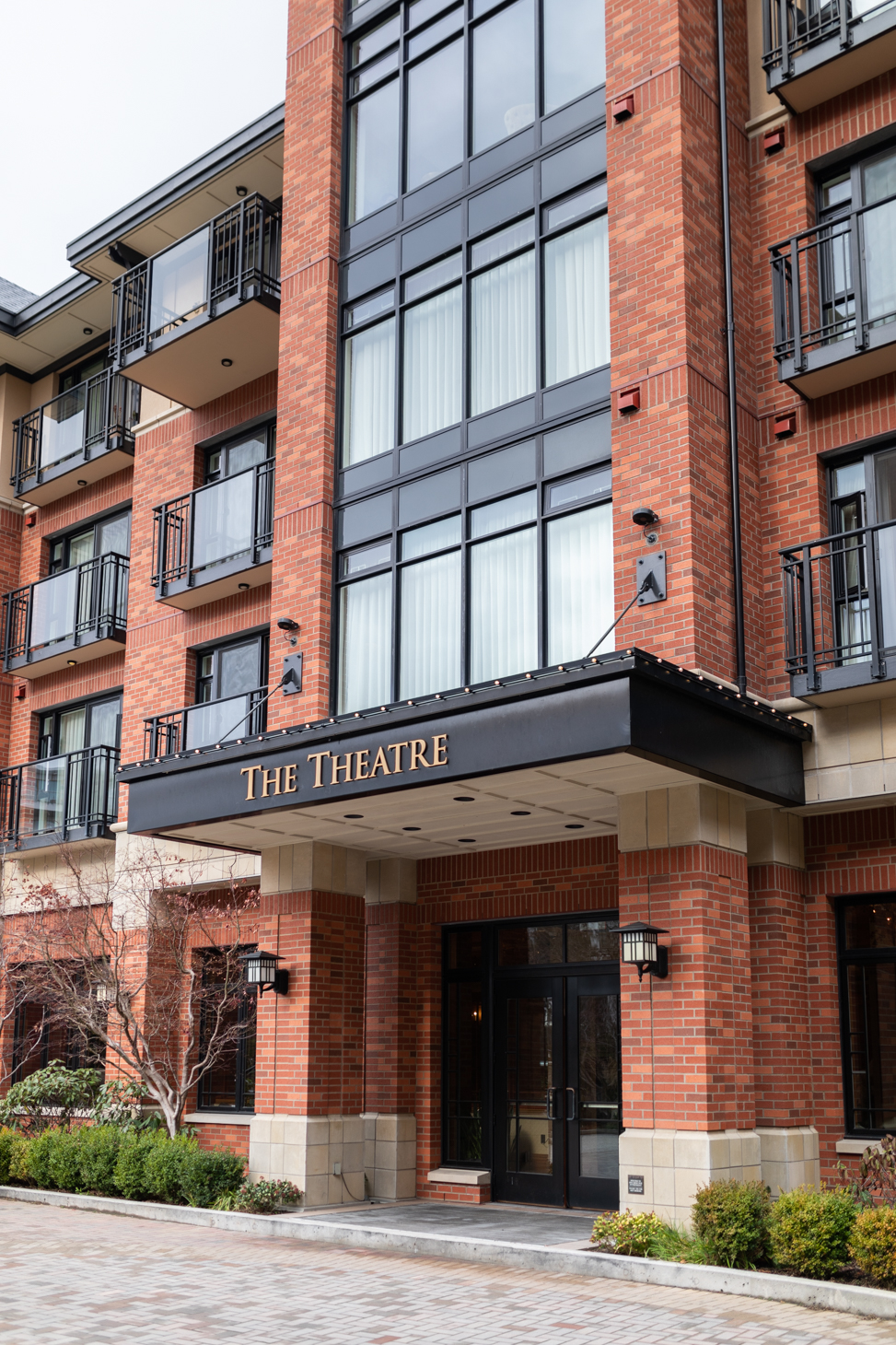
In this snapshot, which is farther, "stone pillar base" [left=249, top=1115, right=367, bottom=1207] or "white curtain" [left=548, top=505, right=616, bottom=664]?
"stone pillar base" [left=249, top=1115, right=367, bottom=1207]

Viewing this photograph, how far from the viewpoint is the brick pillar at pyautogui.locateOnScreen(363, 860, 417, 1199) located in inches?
A: 584

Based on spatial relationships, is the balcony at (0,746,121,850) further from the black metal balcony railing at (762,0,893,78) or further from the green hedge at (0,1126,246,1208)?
the black metal balcony railing at (762,0,893,78)

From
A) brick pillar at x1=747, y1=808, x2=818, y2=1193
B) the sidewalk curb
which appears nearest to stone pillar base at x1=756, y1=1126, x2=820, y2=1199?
brick pillar at x1=747, y1=808, x2=818, y2=1193

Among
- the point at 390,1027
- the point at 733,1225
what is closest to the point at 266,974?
the point at 390,1027

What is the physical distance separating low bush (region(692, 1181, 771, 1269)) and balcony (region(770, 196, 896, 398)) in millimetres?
7207

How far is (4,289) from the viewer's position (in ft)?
87.8

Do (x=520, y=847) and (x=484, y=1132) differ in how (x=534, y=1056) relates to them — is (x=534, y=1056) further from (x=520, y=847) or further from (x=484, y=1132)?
(x=520, y=847)

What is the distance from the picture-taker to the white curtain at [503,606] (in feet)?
42.6

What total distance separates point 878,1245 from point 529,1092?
18.9ft

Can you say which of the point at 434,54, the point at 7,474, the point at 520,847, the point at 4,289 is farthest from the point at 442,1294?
the point at 4,289

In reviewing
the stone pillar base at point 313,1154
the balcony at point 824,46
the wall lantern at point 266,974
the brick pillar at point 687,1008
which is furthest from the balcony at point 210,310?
the stone pillar base at point 313,1154

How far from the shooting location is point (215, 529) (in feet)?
60.5

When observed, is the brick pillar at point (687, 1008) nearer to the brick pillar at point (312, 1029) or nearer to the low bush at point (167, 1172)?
the brick pillar at point (312, 1029)

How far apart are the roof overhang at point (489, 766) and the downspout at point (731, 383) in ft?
2.89
